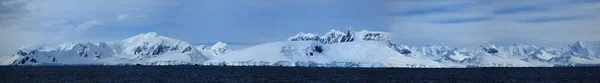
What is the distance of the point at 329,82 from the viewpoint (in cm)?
14075

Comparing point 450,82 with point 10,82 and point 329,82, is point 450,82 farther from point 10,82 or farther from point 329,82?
point 10,82

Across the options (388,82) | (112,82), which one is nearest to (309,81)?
(388,82)

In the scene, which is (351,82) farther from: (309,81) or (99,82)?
(99,82)

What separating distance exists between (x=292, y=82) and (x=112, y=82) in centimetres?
3242

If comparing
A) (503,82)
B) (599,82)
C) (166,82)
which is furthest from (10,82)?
(599,82)

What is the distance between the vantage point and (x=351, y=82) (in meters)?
142

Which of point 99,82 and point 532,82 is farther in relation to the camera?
point 532,82

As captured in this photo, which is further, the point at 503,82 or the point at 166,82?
the point at 503,82

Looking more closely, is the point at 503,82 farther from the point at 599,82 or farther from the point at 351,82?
the point at 351,82

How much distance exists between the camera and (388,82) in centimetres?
14862

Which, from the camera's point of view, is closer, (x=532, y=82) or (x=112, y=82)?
(x=112, y=82)

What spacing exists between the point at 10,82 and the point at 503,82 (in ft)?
301

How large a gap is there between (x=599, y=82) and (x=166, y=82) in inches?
3222

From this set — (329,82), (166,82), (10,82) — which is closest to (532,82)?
(329,82)
